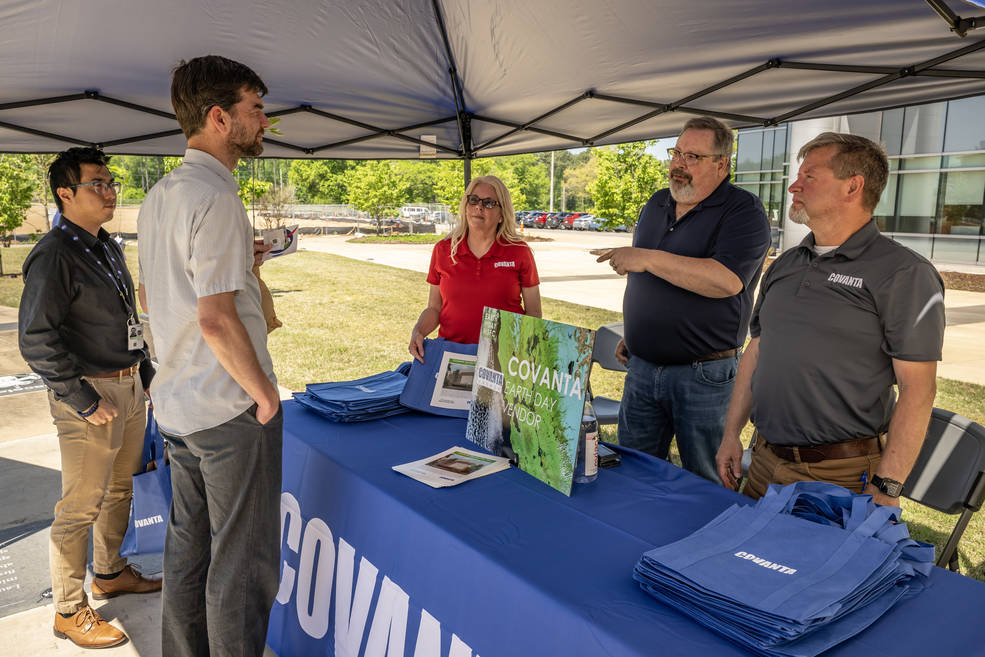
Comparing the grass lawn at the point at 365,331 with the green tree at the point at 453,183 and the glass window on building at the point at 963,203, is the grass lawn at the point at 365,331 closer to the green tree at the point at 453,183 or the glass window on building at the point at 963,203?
the glass window on building at the point at 963,203

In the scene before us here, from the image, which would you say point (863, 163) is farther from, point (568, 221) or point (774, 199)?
point (568, 221)

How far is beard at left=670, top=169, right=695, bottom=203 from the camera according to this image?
2516 millimetres

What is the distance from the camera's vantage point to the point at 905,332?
1.67m

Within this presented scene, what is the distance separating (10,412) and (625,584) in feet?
19.5

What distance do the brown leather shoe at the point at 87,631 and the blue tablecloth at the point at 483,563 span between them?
30.0 inches

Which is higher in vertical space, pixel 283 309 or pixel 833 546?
pixel 833 546

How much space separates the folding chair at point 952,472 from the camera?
204cm

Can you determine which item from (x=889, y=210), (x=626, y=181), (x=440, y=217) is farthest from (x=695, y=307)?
(x=440, y=217)

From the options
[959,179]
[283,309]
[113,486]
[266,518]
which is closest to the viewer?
[266,518]

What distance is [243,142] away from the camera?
1.73 meters

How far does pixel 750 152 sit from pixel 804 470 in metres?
22.5

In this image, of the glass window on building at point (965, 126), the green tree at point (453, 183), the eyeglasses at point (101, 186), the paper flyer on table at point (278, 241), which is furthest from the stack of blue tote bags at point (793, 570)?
the green tree at point (453, 183)

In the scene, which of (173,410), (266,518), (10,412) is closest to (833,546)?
(266,518)

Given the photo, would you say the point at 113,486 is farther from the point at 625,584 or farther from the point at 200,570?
the point at 625,584
